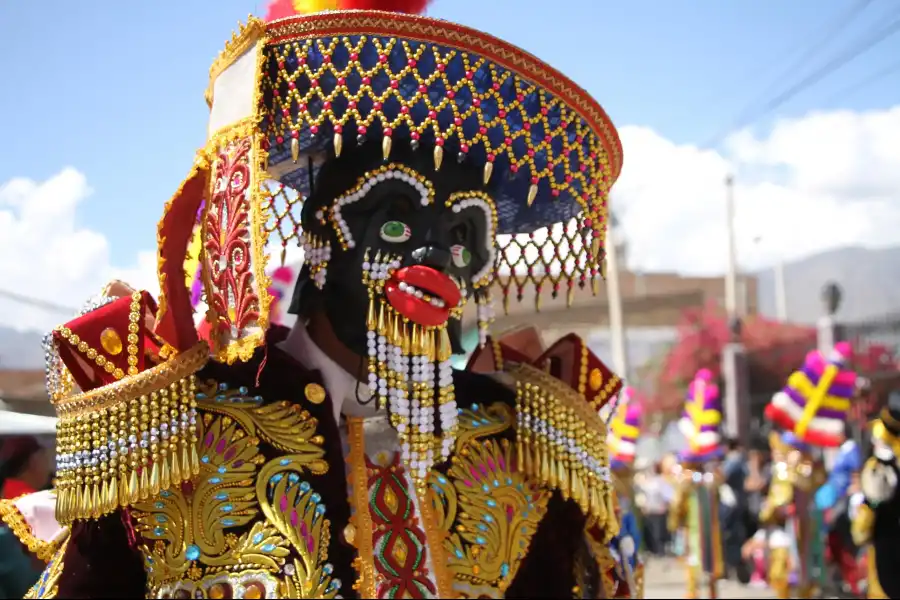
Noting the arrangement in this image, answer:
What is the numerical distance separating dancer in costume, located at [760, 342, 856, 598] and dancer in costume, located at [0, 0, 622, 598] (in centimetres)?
616

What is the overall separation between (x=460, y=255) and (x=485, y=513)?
0.80 metres

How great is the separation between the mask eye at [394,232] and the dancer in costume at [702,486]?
25.2 ft

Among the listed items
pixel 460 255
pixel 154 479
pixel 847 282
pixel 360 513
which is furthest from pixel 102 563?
pixel 847 282

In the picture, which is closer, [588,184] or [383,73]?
[383,73]

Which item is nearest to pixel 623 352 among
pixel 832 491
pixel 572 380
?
pixel 832 491

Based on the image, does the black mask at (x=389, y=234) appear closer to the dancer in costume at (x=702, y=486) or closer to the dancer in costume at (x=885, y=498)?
the dancer in costume at (x=885, y=498)

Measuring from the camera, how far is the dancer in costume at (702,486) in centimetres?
981

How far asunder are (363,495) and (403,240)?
2.39 feet

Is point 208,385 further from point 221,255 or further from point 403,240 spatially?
point 403,240

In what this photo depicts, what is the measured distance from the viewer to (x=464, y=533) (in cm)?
289

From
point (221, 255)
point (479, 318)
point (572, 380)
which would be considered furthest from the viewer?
point (572, 380)

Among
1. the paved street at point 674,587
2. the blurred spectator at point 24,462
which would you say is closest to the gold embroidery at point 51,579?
the blurred spectator at point 24,462

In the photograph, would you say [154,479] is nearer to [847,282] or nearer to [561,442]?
[561,442]

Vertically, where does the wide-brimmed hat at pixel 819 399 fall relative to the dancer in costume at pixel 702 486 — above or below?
above
